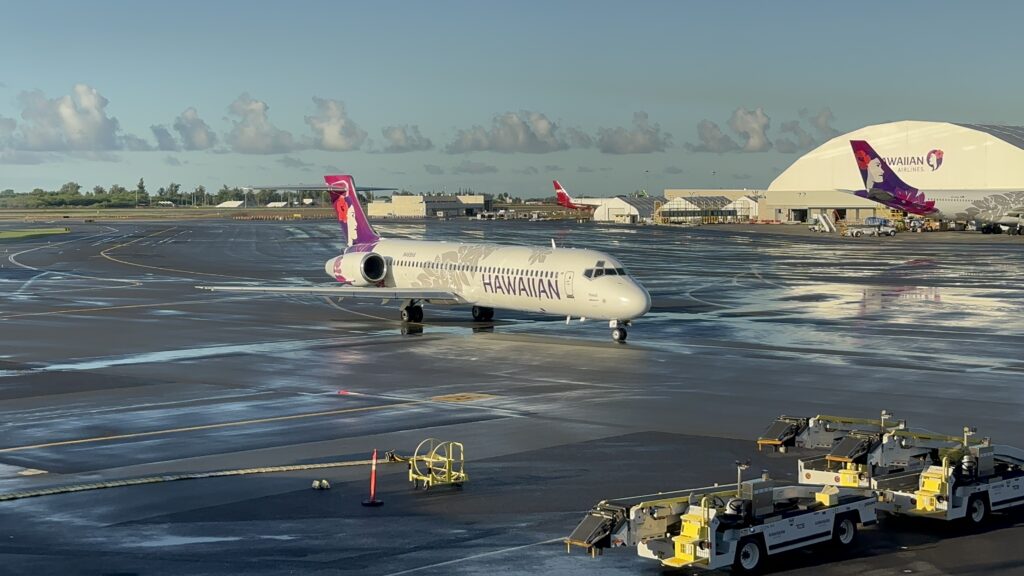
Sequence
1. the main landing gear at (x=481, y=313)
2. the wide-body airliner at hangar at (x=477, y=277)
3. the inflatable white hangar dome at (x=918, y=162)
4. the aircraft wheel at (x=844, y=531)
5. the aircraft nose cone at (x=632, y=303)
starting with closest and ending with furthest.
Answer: the aircraft wheel at (x=844, y=531)
the aircraft nose cone at (x=632, y=303)
the wide-body airliner at hangar at (x=477, y=277)
the main landing gear at (x=481, y=313)
the inflatable white hangar dome at (x=918, y=162)

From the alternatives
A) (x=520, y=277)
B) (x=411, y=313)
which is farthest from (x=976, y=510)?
(x=411, y=313)

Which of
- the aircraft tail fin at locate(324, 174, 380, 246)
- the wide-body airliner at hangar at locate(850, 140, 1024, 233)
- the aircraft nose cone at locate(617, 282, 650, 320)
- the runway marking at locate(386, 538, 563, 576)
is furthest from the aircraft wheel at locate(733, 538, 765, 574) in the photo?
the wide-body airliner at hangar at locate(850, 140, 1024, 233)

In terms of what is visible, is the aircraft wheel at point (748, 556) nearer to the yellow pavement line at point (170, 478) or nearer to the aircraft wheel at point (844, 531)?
the aircraft wheel at point (844, 531)

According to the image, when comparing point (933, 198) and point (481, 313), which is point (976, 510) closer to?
point (481, 313)

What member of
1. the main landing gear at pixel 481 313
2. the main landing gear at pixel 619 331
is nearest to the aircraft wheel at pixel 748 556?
the main landing gear at pixel 619 331

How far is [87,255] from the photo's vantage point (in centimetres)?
10019

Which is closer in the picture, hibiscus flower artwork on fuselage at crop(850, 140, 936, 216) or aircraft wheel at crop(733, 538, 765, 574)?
aircraft wheel at crop(733, 538, 765, 574)

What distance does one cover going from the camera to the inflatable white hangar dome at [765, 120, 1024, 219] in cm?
15775

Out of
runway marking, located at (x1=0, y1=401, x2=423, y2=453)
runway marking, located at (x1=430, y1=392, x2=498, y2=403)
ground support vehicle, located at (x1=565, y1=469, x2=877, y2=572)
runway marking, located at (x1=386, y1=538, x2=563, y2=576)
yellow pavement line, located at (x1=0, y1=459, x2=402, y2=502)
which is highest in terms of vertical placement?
ground support vehicle, located at (x1=565, y1=469, x2=877, y2=572)

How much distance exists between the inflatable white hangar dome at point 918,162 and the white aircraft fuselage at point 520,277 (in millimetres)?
113967

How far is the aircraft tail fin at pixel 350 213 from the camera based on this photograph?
5409 centimetres

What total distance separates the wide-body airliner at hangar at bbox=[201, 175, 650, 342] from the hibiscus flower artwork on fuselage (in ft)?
286

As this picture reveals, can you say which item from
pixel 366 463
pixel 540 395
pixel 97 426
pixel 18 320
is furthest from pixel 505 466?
pixel 18 320

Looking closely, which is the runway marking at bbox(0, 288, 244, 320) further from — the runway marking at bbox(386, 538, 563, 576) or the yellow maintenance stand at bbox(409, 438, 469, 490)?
the runway marking at bbox(386, 538, 563, 576)
